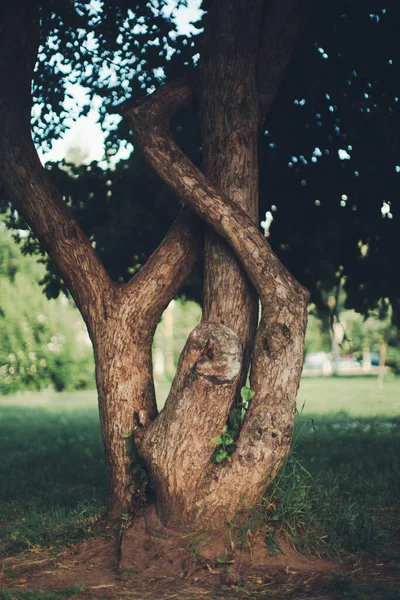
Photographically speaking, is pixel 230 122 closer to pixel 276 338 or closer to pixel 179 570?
pixel 276 338

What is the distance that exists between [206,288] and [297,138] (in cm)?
285

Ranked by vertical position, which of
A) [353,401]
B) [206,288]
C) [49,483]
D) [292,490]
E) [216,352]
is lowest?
[353,401]

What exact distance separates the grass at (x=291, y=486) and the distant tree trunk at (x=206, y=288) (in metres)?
0.44

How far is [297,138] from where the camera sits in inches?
293

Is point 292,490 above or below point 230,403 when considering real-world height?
below

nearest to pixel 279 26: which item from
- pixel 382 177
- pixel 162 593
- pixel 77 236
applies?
pixel 382 177

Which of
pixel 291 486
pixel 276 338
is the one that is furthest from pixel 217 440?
pixel 276 338

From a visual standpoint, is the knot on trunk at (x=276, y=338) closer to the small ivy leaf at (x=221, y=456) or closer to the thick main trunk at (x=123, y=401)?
the small ivy leaf at (x=221, y=456)

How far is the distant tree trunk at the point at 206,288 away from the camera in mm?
4703

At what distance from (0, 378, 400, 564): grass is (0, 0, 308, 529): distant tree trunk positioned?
44 centimetres

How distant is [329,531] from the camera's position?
16.1 ft

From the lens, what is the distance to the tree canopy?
6867mm

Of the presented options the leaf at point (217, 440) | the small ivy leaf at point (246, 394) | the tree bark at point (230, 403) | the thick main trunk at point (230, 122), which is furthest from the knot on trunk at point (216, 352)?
the thick main trunk at point (230, 122)

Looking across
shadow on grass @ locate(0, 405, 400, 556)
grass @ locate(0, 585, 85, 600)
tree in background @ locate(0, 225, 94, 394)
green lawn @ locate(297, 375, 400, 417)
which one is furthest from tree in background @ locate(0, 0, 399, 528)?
tree in background @ locate(0, 225, 94, 394)
